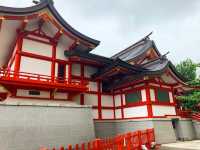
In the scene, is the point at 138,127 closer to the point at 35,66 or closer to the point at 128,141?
the point at 128,141

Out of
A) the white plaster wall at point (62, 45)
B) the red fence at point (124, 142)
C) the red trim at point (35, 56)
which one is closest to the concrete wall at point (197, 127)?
the red fence at point (124, 142)

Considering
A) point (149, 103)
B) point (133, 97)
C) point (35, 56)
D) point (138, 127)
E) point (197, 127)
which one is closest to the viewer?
point (35, 56)

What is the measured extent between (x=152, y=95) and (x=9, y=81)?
32.0ft

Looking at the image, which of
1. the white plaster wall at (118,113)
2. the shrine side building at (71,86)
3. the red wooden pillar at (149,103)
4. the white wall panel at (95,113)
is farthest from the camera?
the white plaster wall at (118,113)

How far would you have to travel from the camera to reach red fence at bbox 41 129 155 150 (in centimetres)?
723

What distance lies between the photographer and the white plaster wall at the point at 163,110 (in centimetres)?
1316

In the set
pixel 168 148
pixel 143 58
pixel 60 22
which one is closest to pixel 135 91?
pixel 168 148

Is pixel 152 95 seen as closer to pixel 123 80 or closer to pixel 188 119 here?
pixel 123 80

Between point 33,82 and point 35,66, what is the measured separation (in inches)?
68.4

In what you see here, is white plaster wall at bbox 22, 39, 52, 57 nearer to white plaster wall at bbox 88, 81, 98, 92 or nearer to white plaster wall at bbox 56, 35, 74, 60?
white plaster wall at bbox 56, 35, 74, 60

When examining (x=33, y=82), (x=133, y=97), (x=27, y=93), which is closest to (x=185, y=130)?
(x=133, y=97)

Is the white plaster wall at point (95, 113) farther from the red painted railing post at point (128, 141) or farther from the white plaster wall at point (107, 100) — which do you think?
the red painted railing post at point (128, 141)

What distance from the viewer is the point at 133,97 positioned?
46.5 feet

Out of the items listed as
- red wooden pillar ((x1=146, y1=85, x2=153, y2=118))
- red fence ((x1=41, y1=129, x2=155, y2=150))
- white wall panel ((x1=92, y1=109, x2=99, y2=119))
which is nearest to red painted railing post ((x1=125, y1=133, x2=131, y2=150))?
red fence ((x1=41, y1=129, x2=155, y2=150))
